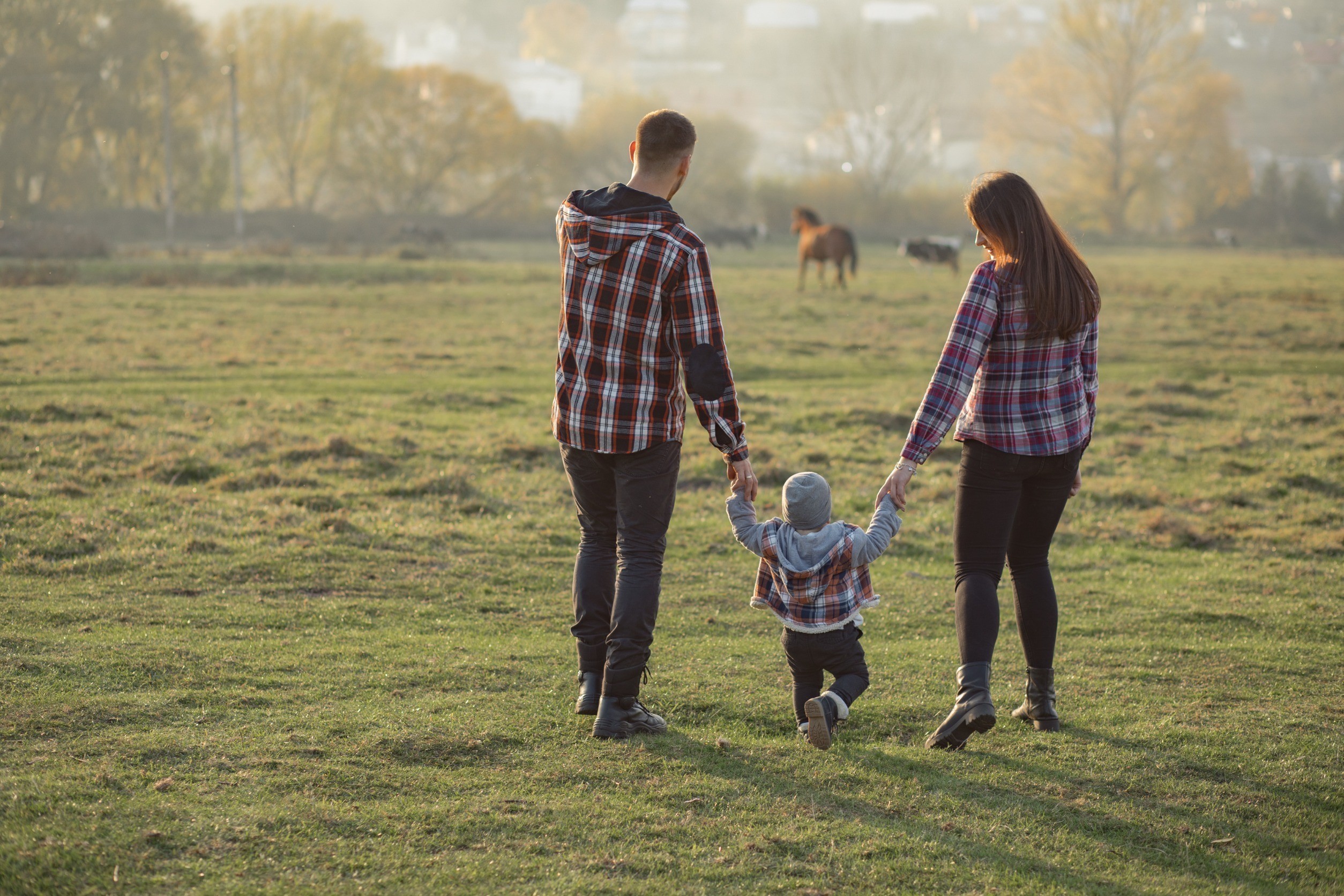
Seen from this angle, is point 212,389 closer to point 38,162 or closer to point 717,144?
point 38,162

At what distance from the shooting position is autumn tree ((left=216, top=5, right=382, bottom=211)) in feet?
201

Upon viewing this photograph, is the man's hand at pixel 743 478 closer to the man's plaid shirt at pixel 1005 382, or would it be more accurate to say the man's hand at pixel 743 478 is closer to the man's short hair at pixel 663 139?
the man's plaid shirt at pixel 1005 382

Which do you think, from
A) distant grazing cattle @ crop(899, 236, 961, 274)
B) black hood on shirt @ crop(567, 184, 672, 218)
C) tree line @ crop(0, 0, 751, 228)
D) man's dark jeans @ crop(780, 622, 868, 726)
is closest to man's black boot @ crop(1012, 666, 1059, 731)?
man's dark jeans @ crop(780, 622, 868, 726)

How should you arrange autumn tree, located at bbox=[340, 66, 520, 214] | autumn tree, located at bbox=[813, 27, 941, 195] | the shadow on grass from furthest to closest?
1. autumn tree, located at bbox=[813, 27, 941, 195]
2. autumn tree, located at bbox=[340, 66, 520, 214]
3. the shadow on grass

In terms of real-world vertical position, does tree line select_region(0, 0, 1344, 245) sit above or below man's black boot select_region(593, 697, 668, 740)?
above

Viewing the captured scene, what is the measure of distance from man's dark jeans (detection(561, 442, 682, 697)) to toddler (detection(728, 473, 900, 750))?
0.93 feet

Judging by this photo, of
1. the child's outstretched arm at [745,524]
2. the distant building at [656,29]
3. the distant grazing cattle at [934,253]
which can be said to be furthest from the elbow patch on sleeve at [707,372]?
the distant building at [656,29]

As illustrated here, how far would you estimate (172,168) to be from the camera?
175 feet

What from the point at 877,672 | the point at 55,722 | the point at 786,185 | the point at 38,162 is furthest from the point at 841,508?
the point at 786,185

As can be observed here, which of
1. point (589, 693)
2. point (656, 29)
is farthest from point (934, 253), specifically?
point (656, 29)

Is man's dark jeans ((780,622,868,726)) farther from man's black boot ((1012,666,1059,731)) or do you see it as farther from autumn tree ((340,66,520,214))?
autumn tree ((340,66,520,214))

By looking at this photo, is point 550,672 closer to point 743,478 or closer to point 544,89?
point 743,478

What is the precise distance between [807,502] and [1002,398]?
29.3 inches

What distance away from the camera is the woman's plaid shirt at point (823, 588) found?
12.5 feet
